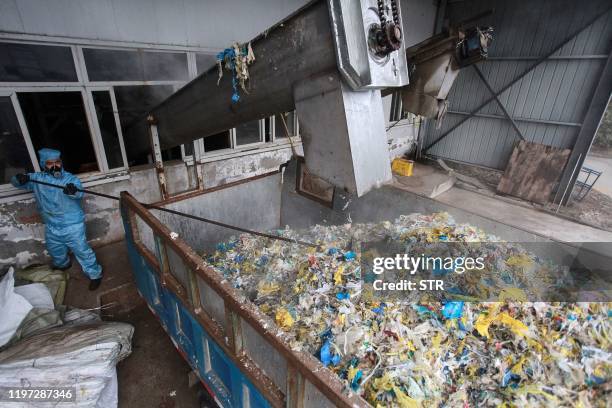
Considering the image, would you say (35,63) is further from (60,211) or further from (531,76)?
(531,76)

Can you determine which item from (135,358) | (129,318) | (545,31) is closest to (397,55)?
(135,358)

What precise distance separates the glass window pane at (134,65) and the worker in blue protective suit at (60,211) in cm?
127

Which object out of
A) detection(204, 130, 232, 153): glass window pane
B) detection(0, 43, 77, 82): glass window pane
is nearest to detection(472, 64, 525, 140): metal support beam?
Result: detection(204, 130, 232, 153): glass window pane

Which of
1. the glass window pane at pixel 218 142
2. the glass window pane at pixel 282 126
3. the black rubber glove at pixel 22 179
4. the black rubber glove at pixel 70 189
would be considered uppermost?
the glass window pane at pixel 282 126

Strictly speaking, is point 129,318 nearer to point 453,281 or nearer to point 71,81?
point 71,81

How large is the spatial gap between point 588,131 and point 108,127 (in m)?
8.72

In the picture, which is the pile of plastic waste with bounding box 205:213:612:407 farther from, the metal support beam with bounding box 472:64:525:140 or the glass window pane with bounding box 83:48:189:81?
the metal support beam with bounding box 472:64:525:140

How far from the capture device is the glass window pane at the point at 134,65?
359 cm

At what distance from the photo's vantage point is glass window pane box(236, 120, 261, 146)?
17.5 ft

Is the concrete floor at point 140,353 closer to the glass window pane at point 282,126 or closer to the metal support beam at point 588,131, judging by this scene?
the glass window pane at point 282,126

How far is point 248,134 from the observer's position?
5445 mm

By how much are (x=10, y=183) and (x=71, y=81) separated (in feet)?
4.50

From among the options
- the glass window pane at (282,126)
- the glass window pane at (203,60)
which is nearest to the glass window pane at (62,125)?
the glass window pane at (203,60)

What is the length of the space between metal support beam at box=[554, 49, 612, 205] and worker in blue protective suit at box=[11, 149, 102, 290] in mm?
8545
